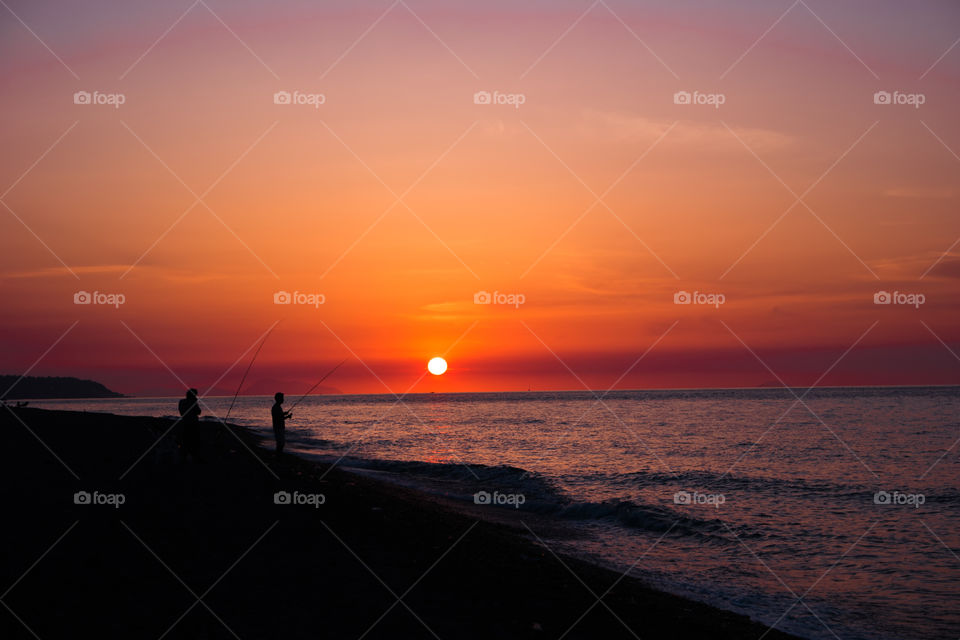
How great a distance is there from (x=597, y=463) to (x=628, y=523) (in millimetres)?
13614

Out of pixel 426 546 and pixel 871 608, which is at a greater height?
pixel 426 546

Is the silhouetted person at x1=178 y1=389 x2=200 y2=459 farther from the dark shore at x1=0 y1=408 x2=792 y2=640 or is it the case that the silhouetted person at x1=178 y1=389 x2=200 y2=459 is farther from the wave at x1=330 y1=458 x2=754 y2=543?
the wave at x1=330 y1=458 x2=754 y2=543

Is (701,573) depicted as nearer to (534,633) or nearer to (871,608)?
(871,608)

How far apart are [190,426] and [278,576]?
9.68m

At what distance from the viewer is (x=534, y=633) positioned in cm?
747

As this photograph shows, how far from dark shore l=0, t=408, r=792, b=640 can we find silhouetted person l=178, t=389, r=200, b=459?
255 centimetres

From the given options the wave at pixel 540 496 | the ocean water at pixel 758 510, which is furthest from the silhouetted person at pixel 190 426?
the ocean water at pixel 758 510

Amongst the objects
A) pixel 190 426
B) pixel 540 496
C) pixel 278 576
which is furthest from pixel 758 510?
pixel 190 426

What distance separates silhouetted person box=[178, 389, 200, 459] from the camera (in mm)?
16203

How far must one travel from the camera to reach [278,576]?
8.38 m

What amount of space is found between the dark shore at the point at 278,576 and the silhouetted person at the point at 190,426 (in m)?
2.55

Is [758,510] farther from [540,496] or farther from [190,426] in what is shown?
[190,426]

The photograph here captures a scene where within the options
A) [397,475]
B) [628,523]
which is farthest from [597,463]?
[628,523]

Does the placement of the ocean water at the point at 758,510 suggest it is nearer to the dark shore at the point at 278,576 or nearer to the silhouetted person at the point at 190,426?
the dark shore at the point at 278,576
